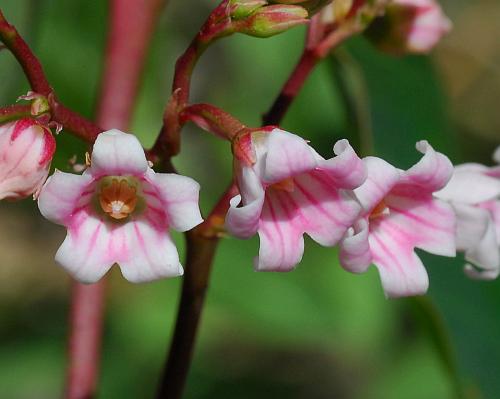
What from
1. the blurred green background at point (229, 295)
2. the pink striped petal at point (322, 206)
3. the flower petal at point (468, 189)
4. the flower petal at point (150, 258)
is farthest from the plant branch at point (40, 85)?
the blurred green background at point (229, 295)

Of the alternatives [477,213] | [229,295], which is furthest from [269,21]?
[229,295]

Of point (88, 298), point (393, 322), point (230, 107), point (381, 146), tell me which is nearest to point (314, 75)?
point (230, 107)

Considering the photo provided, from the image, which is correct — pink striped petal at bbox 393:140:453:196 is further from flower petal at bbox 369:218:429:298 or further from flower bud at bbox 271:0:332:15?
flower bud at bbox 271:0:332:15

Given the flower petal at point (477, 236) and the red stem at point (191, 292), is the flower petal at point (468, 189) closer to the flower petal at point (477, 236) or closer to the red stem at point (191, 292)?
the flower petal at point (477, 236)

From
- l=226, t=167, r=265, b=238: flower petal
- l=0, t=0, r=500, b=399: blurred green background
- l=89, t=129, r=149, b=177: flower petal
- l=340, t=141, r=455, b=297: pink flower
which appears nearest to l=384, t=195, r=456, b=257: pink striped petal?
l=340, t=141, r=455, b=297: pink flower

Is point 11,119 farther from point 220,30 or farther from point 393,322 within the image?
point 393,322
